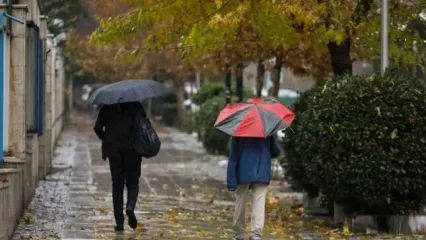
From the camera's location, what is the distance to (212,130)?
2797cm

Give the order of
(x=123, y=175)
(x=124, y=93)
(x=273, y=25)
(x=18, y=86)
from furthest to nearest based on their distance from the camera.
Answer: (x=273, y=25) → (x=18, y=86) → (x=123, y=175) → (x=124, y=93)

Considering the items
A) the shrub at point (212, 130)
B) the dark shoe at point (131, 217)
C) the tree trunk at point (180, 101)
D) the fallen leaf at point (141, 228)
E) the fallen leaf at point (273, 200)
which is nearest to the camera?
the dark shoe at point (131, 217)

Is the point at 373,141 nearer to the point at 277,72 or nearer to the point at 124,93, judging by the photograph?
the point at 124,93

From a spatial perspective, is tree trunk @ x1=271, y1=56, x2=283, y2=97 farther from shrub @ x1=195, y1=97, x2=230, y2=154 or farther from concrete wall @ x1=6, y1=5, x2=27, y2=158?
concrete wall @ x1=6, y1=5, x2=27, y2=158

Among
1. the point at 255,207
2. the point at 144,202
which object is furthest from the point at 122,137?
the point at 144,202

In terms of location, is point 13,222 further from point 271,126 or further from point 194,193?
point 194,193

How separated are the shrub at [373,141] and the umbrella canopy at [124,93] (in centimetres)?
219

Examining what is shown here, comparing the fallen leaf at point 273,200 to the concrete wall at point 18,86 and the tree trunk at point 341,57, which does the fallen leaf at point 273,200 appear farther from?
the concrete wall at point 18,86

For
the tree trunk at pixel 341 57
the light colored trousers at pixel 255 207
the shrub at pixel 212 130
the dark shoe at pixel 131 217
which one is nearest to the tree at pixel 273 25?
the tree trunk at pixel 341 57

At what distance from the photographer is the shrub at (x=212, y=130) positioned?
27969 mm

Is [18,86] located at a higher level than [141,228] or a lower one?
higher

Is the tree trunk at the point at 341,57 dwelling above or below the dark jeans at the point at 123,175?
above

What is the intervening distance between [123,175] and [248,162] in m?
1.98

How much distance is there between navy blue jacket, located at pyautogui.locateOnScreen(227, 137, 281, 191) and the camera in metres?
11.1
